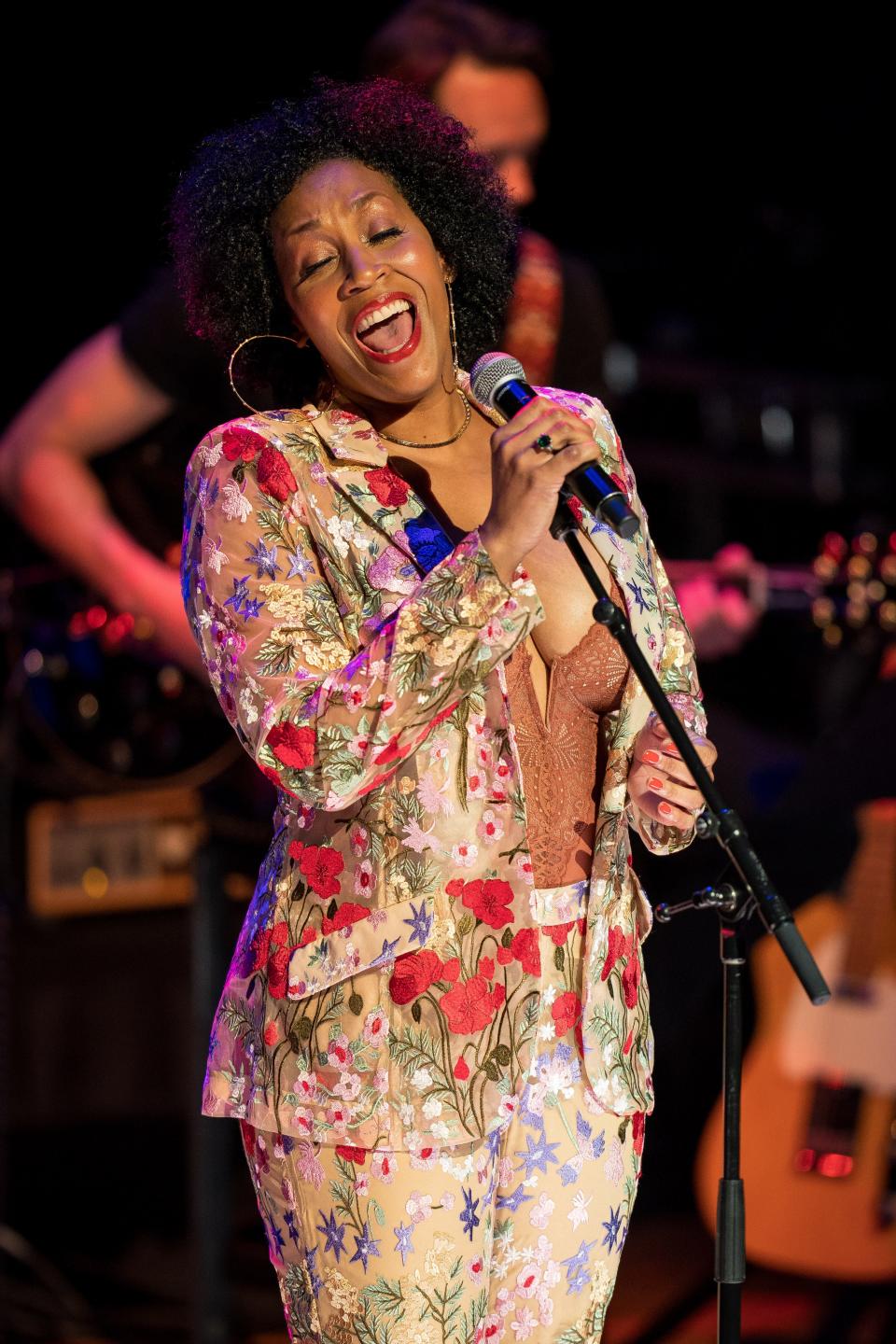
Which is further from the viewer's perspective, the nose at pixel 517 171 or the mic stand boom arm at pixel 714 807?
the nose at pixel 517 171

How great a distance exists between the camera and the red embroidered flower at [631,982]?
1709 mm

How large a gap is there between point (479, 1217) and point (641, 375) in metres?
3.63

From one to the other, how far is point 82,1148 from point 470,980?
11.0ft

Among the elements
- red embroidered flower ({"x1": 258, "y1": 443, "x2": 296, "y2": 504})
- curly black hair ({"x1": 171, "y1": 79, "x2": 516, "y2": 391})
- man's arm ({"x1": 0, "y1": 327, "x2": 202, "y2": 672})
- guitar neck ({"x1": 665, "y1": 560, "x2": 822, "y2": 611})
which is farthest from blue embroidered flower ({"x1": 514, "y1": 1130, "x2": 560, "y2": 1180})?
guitar neck ({"x1": 665, "y1": 560, "x2": 822, "y2": 611})

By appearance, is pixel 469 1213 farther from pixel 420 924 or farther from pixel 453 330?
pixel 453 330

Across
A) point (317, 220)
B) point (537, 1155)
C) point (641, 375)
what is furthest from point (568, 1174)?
point (641, 375)

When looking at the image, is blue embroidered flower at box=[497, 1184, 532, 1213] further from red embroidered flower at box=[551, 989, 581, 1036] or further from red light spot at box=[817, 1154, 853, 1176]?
red light spot at box=[817, 1154, 853, 1176]

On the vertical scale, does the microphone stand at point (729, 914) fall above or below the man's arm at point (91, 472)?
below

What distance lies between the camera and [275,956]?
1619mm

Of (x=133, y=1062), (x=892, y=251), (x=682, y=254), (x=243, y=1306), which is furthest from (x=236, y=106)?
(x=243, y=1306)

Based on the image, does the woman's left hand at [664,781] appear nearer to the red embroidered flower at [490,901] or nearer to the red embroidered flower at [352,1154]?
the red embroidered flower at [490,901]

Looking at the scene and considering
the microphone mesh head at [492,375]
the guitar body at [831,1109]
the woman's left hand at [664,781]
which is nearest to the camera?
the microphone mesh head at [492,375]

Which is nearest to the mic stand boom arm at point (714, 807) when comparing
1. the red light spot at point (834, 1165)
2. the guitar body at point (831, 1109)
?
the guitar body at point (831, 1109)

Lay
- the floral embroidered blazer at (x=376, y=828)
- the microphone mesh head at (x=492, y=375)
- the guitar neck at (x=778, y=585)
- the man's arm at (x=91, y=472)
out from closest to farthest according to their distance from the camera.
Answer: the floral embroidered blazer at (x=376, y=828), the microphone mesh head at (x=492, y=375), the man's arm at (x=91, y=472), the guitar neck at (x=778, y=585)
